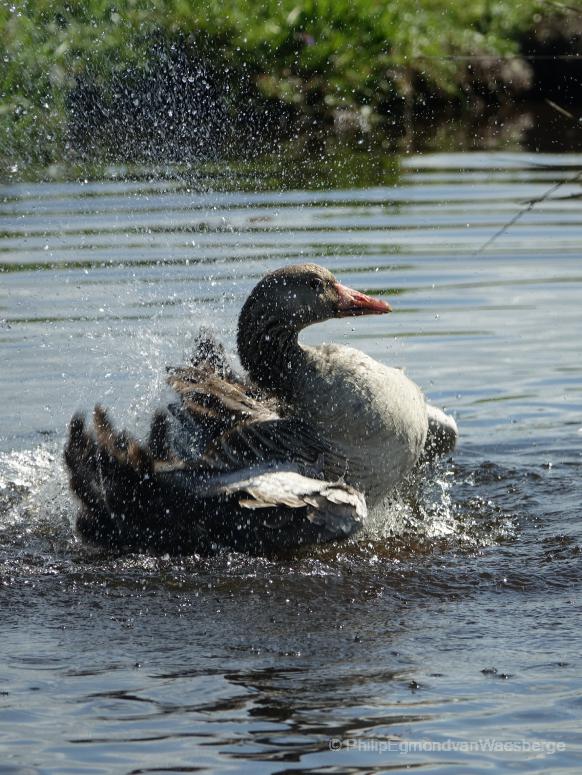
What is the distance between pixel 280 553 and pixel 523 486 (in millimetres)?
1916

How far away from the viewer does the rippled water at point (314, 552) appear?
15.4 feet

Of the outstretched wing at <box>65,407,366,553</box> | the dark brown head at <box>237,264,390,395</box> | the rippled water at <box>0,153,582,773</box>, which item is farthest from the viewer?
the dark brown head at <box>237,264,390,395</box>

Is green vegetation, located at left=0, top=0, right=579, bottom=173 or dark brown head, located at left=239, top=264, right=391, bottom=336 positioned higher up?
green vegetation, located at left=0, top=0, right=579, bottom=173

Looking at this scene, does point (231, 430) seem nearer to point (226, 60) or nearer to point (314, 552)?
point (314, 552)

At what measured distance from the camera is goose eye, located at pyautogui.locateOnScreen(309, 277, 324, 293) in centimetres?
693

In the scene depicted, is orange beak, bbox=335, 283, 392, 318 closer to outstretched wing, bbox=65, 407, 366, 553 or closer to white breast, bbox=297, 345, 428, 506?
white breast, bbox=297, 345, 428, 506

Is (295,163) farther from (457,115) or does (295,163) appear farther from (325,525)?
(325,525)

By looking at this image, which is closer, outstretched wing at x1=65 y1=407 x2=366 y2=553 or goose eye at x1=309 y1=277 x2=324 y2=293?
outstretched wing at x1=65 y1=407 x2=366 y2=553

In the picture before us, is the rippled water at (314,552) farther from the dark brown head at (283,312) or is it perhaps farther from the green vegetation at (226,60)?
the green vegetation at (226,60)

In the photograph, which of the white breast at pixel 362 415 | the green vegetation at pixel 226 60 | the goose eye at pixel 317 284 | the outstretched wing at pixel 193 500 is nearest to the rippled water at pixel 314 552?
the outstretched wing at pixel 193 500

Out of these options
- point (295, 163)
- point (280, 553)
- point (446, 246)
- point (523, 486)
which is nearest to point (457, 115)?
point (295, 163)

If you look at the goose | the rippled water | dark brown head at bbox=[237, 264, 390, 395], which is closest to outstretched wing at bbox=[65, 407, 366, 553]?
the goose

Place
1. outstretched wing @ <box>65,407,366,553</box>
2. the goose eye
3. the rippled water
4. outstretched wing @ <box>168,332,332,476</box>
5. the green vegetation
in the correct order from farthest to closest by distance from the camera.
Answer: the green vegetation, the goose eye, outstretched wing @ <box>168,332,332,476</box>, outstretched wing @ <box>65,407,366,553</box>, the rippled water

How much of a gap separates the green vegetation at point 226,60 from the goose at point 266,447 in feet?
29.6
